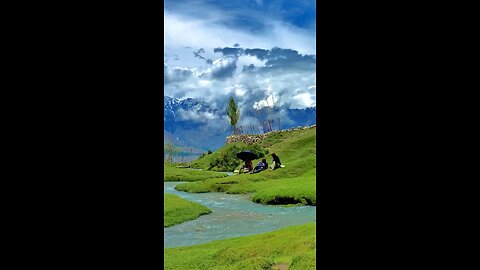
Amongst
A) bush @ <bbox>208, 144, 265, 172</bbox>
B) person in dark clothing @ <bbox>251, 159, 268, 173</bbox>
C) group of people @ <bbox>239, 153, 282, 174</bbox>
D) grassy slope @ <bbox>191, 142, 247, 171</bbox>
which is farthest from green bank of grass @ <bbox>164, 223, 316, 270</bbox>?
grassy slope @ <bbox>191, 142, 247, 171</bbox>

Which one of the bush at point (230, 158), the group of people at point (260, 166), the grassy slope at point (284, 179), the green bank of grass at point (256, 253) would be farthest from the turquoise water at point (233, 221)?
the bush at point (230, 158)

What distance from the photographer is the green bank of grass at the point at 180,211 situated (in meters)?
9.09

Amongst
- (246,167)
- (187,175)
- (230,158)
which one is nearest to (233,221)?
(246,167)

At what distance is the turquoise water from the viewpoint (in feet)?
26.2

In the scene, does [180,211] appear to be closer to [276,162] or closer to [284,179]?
[284,179]

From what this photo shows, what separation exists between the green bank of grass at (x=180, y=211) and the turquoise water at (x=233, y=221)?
0.17 m

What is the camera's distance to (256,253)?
572 centimetres

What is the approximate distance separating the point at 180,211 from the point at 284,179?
4699 mm

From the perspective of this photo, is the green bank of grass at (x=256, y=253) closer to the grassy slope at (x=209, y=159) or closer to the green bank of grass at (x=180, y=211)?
the green bank of grass at (x=180, y=211)

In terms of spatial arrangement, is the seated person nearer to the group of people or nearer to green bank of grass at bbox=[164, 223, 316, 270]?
the group of people

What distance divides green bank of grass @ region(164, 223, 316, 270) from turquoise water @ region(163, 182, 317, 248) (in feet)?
3.39
